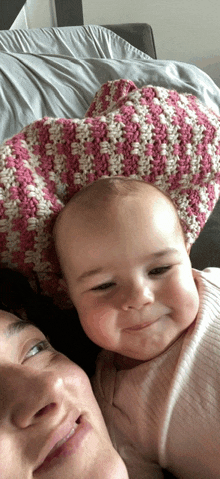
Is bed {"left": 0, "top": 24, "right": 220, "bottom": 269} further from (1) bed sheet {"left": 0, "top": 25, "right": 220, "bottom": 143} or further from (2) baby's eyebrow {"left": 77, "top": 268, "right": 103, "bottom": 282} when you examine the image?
(2) baby's eyebrow {"left": 77, "top": 268, "right": 103, "bottom": 282}

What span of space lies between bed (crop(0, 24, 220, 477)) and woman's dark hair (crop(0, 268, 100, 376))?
0.37 metres

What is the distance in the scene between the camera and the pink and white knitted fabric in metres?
0.77

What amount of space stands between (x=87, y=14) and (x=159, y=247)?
9.47ft

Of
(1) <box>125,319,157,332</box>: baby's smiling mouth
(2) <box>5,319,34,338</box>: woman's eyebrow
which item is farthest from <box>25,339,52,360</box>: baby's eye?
(1) <box>125,319,157,332</box>: baby's smiling mouth

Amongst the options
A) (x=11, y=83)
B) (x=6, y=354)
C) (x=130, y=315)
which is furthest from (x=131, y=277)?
(x=11, y=83)

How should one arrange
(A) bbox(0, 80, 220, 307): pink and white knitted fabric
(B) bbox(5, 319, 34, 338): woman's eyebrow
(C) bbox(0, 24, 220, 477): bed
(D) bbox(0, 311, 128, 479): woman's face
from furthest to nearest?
1. (C) bbox(0, 24, 220, 477): bed
2. (A) bbox(0, 80, 220, 307): pink and white knitted fabric
3. (B) bbox(5, 319, 34, 338): woman's eyebrow
4. (D) bbox(0, 311, 128, 479): woman's face

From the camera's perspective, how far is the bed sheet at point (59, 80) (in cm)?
150

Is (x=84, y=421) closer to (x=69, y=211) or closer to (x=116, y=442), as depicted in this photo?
(x=116, y=442)

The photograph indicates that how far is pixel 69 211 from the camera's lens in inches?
30.1

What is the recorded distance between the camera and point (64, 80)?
1.71 m

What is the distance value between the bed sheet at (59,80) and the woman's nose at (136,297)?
2.71ft

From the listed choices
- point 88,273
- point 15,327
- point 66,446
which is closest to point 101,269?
point 88,273

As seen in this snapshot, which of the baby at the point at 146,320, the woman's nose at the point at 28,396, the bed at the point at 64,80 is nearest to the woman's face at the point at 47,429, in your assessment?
the woman's nose at the point at 28,396

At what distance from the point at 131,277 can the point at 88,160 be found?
0.24 metres
